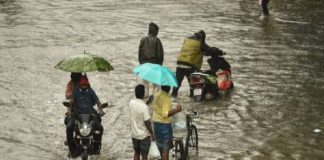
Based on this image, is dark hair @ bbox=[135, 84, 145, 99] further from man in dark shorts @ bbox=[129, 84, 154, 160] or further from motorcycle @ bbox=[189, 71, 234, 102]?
motorcycle @ bbox=[189, 71, 234, 102]

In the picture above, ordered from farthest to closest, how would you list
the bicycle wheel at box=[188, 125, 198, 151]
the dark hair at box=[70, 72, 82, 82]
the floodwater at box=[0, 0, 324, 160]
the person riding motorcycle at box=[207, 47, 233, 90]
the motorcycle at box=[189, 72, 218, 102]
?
the person riding motorcycle at box=[207, 47, 233, 90], the motorcycle at box=[189, 72, 218, 102], the floodwater at box=[0, 0, 324, 160], the bicycle wheel at box=[188, 125, 198, 151], the dark hair at box=[70, 72, 82, 82]

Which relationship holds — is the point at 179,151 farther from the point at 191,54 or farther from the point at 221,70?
the point at 221,70

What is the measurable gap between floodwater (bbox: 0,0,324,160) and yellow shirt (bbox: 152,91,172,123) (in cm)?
181

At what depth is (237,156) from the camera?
37.2 ft

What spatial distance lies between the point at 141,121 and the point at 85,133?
1.17 m

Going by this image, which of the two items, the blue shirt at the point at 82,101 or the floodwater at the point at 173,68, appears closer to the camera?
the blue shirt at the point at 82,101

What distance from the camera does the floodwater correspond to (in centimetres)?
1210

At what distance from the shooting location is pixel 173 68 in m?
17.8

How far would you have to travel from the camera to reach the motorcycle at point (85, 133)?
10.4 meters

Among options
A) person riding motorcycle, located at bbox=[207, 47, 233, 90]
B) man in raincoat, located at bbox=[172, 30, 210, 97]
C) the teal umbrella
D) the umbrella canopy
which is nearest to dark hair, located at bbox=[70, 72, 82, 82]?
the umbrella canopy

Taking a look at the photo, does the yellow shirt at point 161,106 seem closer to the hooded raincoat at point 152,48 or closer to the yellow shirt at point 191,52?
the hooded raincoat at point 152,48

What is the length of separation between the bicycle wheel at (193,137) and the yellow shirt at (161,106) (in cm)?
122

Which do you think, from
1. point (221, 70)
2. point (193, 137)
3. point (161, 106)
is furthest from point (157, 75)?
point (221, 70)

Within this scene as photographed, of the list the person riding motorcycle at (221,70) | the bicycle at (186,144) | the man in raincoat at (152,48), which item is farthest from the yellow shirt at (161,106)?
the person riding motorcycle at (221,70)
